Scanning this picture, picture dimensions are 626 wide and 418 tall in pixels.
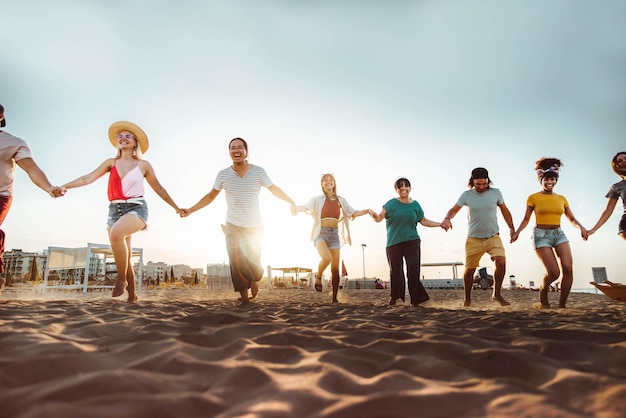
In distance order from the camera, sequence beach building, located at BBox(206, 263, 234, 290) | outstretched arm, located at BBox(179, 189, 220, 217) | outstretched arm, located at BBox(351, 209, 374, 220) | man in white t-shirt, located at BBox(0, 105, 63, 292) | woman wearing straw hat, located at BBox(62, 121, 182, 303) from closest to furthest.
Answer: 1. man in white t-shirt, located at BBox(0, 105, 63, 292)
2. woman wearing straw hat, located at BBox(62, 121, 182, 303)
3. outstretched arm, located at BBox(179, 189, 220, 217)
4. outstretched arm, located at BBox(351, 209, 374, 220)
5. beach building, located at BBox(206, 263, 234, 290)

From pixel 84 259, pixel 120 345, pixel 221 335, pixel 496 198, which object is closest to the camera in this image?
pixel 120 345

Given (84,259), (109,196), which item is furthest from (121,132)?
(84,259)

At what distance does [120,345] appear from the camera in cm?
212

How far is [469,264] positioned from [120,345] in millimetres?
5331

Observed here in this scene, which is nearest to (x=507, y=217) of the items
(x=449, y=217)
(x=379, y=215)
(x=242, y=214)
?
(x=449, y=217)

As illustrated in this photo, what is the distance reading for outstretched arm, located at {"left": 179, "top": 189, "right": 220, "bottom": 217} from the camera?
18.3 ft

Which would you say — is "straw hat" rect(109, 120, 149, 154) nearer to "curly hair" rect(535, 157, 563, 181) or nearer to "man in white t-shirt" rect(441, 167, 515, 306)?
"man in white t-shirt" rect(441, 167, 515, 306)

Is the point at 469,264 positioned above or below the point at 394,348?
above

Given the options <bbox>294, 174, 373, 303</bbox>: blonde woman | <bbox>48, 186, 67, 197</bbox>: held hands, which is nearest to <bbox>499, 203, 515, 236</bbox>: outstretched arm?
<bbox>294, 174, 373, 303</bbox>: blonde woman

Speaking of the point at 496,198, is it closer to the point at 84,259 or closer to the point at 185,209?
the point at 185,209

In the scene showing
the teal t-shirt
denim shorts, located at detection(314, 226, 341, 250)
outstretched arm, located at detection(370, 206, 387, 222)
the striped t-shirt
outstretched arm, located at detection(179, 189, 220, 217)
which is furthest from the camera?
denim shorts, located at detection(314, 226, 341, 250)

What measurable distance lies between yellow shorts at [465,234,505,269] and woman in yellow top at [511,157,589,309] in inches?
19.2

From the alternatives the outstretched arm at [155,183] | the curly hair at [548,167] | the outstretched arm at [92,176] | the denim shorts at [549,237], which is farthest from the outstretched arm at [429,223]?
the outstretched arm at [92,176]

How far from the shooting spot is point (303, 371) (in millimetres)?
1765
